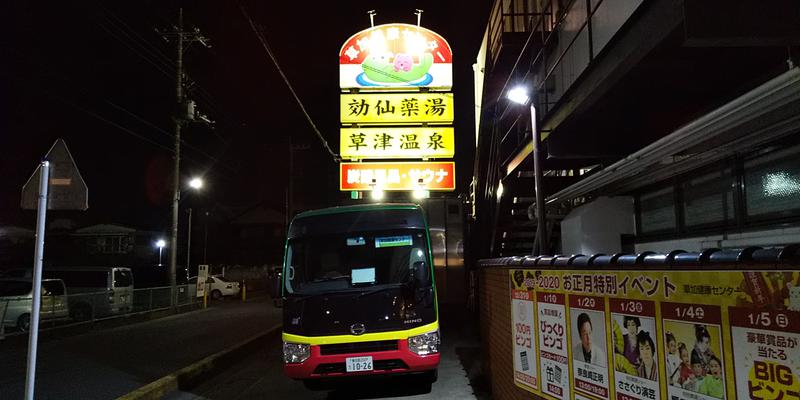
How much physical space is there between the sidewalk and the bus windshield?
2878 millimetres

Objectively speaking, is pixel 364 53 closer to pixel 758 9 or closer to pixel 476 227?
pixel 476 227

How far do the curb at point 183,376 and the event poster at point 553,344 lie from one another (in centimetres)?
539

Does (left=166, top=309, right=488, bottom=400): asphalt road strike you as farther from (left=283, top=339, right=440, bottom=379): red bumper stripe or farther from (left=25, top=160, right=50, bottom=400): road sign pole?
(left=25, top=160, right=50, bottom=400): road sign pole

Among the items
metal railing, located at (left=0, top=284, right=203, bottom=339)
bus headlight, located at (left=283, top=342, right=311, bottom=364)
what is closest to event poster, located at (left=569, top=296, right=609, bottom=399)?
bus headlight, located at (left=283, top=342, right=311, bottom=364)

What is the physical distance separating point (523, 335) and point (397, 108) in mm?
13694

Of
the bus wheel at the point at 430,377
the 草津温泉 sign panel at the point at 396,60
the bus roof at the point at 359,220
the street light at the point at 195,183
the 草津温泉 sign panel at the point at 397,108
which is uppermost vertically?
the 草津温泉 sign panel at the point at 396,60

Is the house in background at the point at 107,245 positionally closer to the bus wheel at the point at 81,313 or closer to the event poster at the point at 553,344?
the bus wheel at the point at 81,313

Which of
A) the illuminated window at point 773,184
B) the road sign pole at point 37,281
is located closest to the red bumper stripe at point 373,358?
the road sign pole at point 37,281

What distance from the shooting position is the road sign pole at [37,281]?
5230 millimetres

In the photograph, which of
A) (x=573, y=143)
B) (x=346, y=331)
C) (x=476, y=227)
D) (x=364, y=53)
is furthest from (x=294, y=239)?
(x=364, y=53)

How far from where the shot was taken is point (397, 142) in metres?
17.8

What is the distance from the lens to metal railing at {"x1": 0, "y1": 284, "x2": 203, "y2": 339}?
1301cm

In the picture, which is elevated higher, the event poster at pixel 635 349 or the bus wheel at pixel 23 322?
the event poster at pixel 635 349

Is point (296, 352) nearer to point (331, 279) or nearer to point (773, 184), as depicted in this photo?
point (331, 279)
